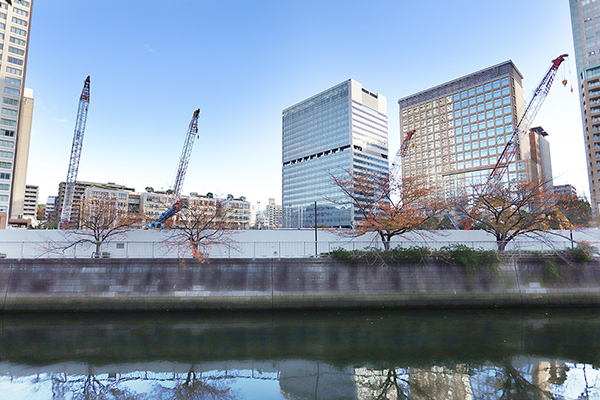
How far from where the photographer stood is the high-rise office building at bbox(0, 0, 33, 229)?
77625mm

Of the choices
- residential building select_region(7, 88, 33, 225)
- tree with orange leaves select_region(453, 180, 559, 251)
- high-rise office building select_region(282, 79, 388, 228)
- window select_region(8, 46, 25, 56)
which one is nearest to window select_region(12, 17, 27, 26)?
window select_region(8, 46, 25, 56)

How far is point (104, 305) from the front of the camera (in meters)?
20.8

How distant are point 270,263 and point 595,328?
63.5 feet

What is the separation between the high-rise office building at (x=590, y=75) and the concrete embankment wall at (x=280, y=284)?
9288 centimetres

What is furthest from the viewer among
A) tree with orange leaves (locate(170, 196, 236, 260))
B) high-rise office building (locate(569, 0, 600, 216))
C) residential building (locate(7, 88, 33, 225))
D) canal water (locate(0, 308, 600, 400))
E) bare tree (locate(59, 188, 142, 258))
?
residential building (locate(7, 88, 33, 225))

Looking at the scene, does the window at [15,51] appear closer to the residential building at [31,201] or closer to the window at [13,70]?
the window at [13,70]

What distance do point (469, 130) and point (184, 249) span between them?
141 m

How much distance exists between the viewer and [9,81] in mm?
78875

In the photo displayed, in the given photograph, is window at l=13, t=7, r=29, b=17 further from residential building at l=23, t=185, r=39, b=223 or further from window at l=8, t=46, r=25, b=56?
residential building at l=23, t=185, r=39, b=223

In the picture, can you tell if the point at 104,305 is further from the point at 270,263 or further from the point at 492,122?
the point at 492,122

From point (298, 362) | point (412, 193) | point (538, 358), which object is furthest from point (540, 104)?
point (298, 362)

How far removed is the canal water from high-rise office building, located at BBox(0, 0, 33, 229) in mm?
81119

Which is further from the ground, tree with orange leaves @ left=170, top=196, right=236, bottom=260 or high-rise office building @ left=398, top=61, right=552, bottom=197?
high-rise office building @ left=398, top=61, right=552, bottom=197

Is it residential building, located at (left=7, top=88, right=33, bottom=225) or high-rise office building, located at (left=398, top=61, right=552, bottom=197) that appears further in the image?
high-rise office building, located at (left=398, top=61, right=552, bottom=197)
